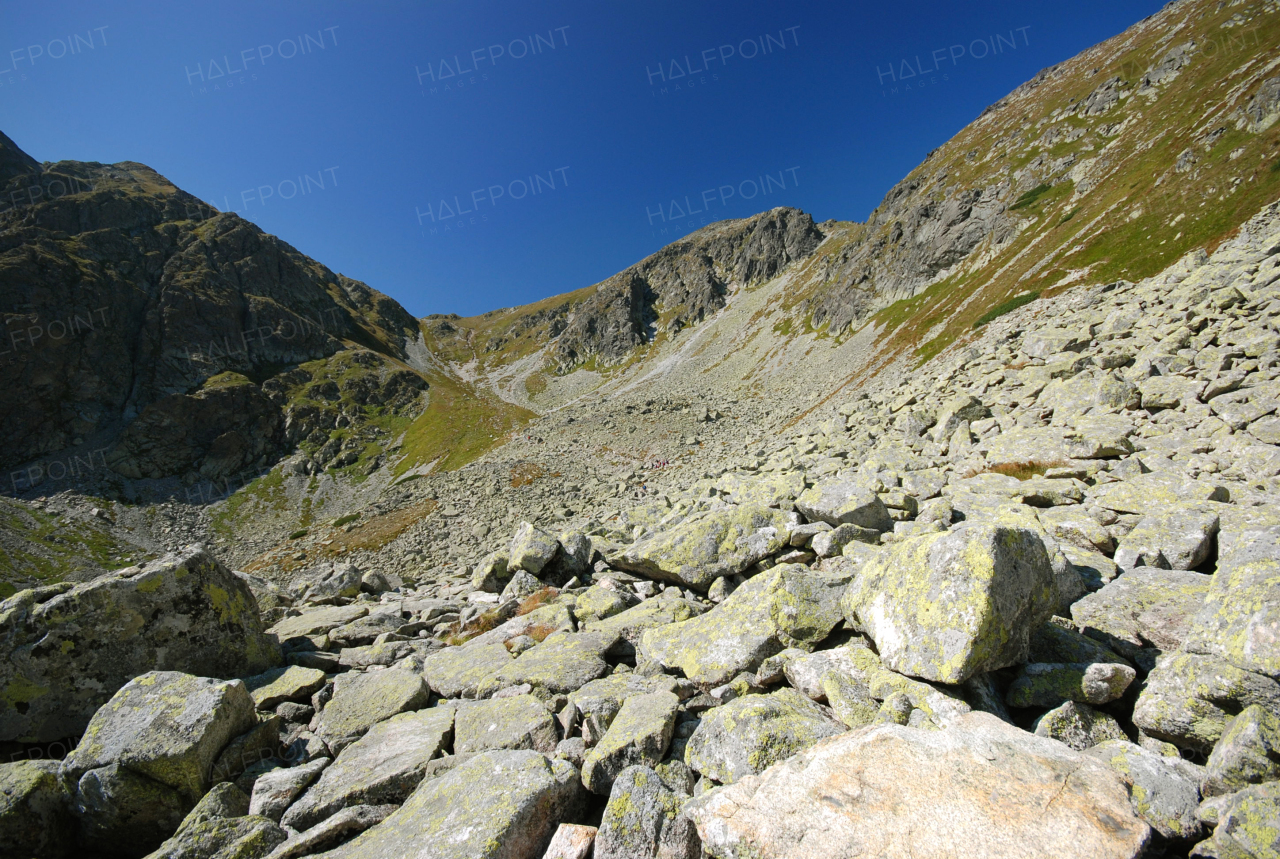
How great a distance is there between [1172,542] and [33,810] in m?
16.7

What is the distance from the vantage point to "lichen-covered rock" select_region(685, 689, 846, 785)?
4.84 meters

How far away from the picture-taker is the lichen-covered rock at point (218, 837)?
523 cm

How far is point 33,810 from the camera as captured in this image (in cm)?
600

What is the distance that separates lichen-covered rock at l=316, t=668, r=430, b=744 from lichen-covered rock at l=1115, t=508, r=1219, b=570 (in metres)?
12.3

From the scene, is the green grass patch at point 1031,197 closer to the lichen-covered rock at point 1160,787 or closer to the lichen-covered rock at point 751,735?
the lichen-covered rock at point 1160,787

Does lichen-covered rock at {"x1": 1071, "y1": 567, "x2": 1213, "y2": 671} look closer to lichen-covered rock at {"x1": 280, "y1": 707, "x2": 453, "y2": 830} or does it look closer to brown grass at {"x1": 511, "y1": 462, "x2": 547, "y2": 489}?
lichen-covered rock at {"x1": 280, "y1": 707, "x2": 453, "y2": 830}

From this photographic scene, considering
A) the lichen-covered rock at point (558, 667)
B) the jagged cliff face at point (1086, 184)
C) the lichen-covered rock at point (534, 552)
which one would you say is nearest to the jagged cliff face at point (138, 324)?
the lichen-covered rock at point (534, 552)

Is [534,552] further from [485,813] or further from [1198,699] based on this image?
[1198,699]

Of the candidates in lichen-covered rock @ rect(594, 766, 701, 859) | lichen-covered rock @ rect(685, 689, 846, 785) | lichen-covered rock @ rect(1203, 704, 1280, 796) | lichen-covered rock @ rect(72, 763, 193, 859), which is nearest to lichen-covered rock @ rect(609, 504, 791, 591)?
lichen-covered rock @ rect(685, 689, 846, 785)

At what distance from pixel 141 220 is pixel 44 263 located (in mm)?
45569

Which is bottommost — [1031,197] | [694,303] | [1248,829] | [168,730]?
[1248,829]

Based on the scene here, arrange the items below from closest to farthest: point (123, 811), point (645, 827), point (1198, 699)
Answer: point (1198, 699)
point (645, 827)
point (123, 811)

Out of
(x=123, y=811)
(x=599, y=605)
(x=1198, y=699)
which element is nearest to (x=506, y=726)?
(x=599, y=605)

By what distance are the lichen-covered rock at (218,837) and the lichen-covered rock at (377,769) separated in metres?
0.40
